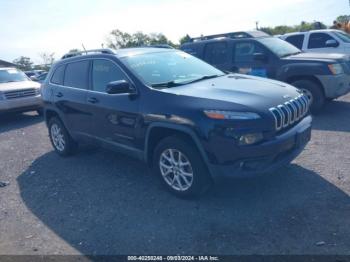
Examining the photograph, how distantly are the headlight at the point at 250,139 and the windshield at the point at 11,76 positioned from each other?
1030 centimetres

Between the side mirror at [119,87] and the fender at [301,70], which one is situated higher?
the side mirror at [119,87]

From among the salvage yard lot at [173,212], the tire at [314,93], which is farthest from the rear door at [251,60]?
the salvage yard lot at [173,212]

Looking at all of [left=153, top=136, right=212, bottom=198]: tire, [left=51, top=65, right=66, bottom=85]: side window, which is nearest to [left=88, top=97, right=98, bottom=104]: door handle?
[left=51, top=65, right=66, bottom=85]: side window

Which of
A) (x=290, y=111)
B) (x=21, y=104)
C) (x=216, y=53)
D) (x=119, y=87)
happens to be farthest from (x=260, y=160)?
(x=21, y=104)

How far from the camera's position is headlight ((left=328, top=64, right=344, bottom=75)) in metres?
7.24

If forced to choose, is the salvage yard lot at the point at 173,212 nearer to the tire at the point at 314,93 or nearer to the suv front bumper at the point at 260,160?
the suv front bumper at the point at 260,160

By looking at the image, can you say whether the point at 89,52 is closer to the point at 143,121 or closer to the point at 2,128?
the point at 143,121

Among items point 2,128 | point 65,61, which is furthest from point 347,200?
point 2,128

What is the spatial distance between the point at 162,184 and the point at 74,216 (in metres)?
1.14

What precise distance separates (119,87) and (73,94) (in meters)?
1.68

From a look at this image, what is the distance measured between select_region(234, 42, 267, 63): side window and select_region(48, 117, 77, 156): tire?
453 centimetres

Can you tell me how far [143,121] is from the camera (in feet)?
14.0

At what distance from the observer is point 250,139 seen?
11.6 feet

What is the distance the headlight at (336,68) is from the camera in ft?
23.7
